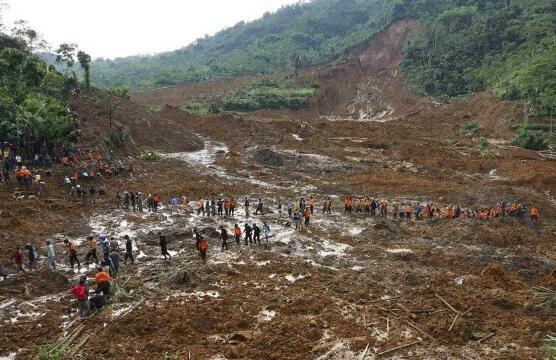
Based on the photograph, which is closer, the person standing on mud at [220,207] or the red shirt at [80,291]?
the red shirt at [80,291]

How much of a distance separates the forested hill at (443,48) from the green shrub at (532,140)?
483cm

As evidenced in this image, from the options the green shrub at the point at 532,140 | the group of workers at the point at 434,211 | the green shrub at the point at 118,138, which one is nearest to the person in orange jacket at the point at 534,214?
the group of workers at the point at 434,211

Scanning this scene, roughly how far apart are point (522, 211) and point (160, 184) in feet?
67.5

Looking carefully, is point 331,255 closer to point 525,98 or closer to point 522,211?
point 522,211

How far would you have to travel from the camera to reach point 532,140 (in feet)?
134

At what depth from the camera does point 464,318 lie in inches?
464

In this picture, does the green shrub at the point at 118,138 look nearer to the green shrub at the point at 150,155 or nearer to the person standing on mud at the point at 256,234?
the green shrub at the point at 150,155

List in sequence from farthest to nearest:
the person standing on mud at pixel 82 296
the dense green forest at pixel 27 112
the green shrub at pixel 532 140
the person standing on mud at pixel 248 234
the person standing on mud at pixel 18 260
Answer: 1. the green shrub at pixel 532 140
2. the dense green forest at pixel 27 112
3. the person standing on mud at pixel 248 234
4. the person standing on mud at pixel 18 260
5. the person standing on mud at pixel 82 296

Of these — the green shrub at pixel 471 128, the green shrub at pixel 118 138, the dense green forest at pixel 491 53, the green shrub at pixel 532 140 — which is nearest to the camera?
the green shrub at pixel 118 138

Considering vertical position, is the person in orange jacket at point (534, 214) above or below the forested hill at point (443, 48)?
below

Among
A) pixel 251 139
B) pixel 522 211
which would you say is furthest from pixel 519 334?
pixel 251 139

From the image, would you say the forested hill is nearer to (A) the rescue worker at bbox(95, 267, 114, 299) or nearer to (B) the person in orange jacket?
(B) the person in orange jacket

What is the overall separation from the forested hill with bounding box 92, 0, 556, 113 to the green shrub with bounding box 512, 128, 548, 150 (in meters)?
4.83

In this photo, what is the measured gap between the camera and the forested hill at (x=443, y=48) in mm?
55509
